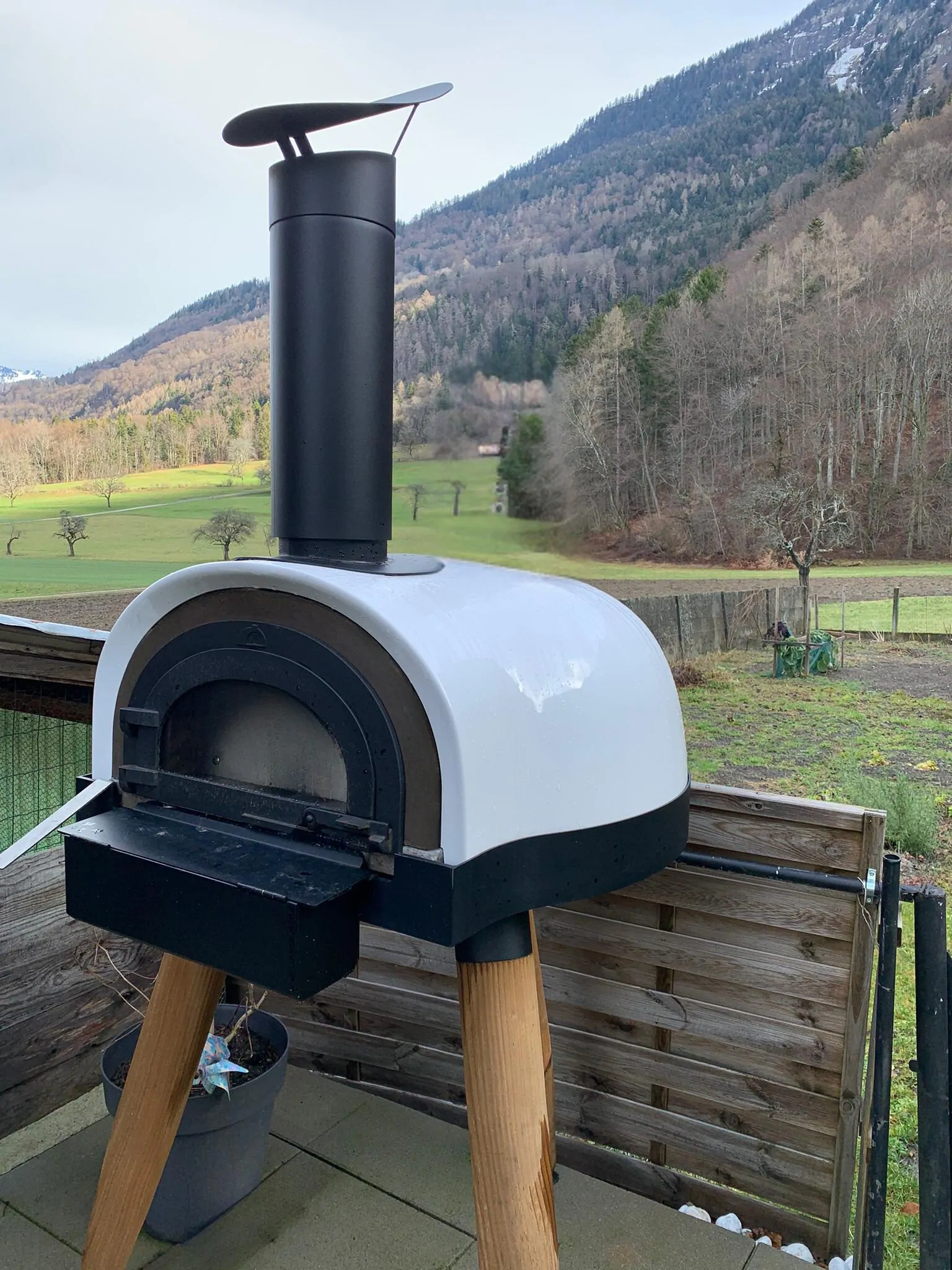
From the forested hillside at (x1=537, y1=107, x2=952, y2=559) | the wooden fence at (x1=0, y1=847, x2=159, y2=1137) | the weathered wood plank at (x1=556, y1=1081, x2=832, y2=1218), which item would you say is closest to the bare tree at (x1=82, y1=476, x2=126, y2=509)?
the wooden fence at (x1=0, y1=847, x2=159, y2=1137)

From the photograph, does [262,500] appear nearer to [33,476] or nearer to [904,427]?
[33,476]

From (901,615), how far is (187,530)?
6.32 ft

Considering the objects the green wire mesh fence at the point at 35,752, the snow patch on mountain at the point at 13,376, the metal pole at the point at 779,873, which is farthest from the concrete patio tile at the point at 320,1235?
the snow patch on mountain at the point at 13,376

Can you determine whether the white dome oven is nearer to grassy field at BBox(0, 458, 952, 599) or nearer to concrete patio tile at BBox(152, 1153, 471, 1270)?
concrete patio tile at BBox(152, 1153, 471, 1270)

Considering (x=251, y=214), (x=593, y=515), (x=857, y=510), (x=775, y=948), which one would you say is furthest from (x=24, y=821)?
(x=857, y=510)

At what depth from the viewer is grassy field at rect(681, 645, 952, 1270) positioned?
1.76m

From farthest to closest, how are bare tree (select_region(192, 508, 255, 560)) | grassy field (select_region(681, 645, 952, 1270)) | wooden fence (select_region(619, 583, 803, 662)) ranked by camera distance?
1. bare tree (select_region(192, 508, 255, 560))
2. wooden fence (select_region(619, 583, 803, 662))
3. grassy field (select_region(681, 645, 952, 1270))

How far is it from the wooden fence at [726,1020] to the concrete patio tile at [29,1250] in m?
0.74

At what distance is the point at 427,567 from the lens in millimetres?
1237

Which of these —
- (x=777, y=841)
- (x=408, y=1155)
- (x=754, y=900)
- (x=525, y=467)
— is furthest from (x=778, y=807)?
(x=525, y=467)

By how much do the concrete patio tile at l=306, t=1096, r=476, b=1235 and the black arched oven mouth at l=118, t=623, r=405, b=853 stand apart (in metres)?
0.89

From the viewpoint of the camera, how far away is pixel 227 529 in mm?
2420

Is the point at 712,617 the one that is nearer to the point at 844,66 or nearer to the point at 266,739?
the point at 266,739

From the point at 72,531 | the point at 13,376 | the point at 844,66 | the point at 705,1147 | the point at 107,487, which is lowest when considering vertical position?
the point at 705,1147
